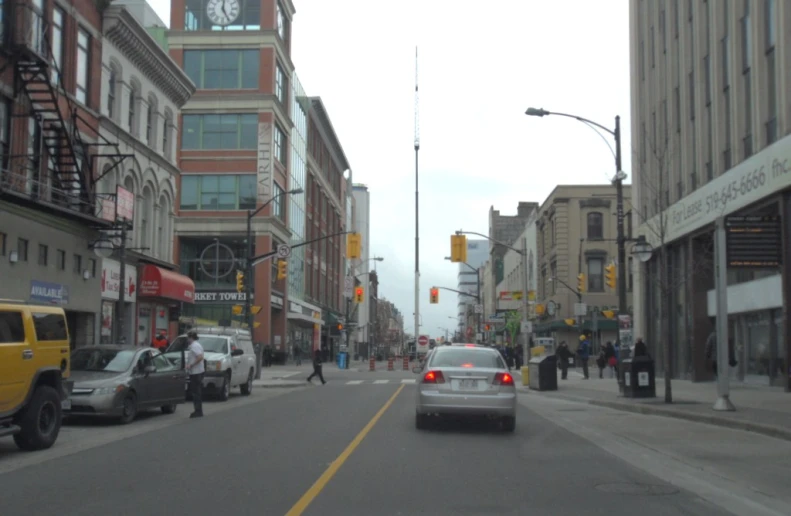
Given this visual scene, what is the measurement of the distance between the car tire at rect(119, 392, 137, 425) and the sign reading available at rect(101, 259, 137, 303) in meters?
15.0

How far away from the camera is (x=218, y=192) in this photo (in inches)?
2203

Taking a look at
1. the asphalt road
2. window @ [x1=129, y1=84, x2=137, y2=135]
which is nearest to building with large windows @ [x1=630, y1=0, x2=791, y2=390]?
the asphalt road

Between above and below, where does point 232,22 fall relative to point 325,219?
above

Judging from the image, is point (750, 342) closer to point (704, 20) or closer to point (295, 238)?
point (704, 20)

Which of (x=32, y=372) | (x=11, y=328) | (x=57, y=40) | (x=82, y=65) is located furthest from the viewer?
(x=82, y=65)

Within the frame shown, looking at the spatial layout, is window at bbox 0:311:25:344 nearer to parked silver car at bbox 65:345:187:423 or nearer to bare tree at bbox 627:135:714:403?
parked silver car at bbox 65:345:187:423

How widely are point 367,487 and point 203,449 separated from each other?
4117 mm

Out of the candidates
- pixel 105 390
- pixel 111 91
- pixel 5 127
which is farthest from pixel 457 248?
pixel 105 390

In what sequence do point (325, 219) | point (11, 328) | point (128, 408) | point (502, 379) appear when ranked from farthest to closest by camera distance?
point (325, 219)
point (128, 408)
point (502, 379)
point (11, 328)

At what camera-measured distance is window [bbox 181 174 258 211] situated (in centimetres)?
5572

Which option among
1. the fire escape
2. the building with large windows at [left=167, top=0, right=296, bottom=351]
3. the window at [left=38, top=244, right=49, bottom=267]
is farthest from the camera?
the building with large windows at [left=167, top=0, right=296, bottom=351]

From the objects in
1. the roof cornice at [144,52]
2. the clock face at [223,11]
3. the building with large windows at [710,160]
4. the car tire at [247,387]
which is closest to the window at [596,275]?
the building with large windows at [710,160]

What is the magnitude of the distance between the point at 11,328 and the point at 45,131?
16.9 metres

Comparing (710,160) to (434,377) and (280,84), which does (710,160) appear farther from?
(280,84)
